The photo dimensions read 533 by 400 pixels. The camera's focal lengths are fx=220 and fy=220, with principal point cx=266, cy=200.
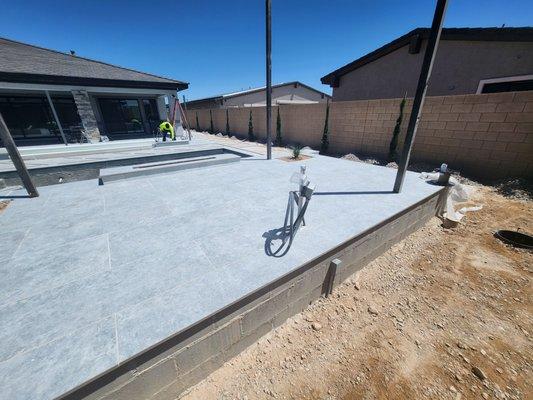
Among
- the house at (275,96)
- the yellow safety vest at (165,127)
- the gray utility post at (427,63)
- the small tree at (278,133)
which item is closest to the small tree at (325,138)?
the small tree at (278,133)

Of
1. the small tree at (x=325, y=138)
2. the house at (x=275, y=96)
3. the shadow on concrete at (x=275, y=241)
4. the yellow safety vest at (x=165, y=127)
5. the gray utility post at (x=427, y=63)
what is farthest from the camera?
the house at (x=275, y=96)

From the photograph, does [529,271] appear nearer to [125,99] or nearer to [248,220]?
[248,220]

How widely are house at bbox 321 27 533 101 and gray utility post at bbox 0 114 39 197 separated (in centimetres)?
1355

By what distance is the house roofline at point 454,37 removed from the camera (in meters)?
7.12

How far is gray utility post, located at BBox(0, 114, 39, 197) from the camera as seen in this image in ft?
12.8

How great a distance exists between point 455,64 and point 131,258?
41.6 ft

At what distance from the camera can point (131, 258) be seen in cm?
259

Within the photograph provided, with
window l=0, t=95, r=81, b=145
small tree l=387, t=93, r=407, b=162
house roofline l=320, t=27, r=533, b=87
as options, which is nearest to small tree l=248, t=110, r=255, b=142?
house roofline l=320, t=27, r=533, b=87

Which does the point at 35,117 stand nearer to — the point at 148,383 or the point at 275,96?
the point at 148,383

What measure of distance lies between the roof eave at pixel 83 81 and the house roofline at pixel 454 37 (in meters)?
9.50

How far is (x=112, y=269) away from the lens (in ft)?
7.91

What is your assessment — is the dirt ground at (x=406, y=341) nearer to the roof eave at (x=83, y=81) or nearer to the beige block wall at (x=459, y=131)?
the beige block wall at (x=459, y=131)

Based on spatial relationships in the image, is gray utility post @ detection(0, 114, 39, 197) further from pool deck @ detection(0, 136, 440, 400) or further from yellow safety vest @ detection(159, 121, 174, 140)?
yellow safety vest @ detection(159, 121, 174, 140)

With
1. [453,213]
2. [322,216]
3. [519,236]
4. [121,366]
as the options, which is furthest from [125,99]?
[519,236]
